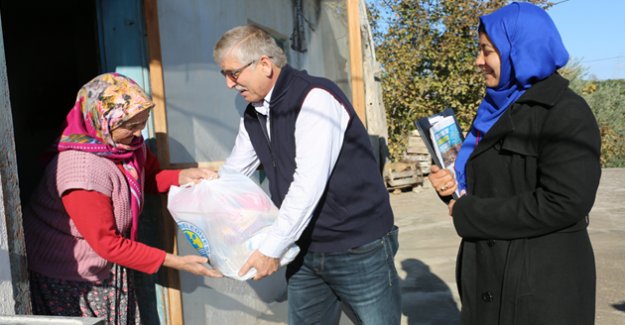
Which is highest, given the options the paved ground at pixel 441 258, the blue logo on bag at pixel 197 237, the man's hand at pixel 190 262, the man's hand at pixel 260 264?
the blue logo on bag at pixel 197 237

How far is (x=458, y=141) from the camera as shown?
1927 millimetres

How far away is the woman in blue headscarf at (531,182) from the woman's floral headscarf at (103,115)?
4.06 feet

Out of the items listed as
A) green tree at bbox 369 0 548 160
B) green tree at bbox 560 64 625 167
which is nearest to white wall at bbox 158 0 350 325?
green tree at bbox 369 0 548 160

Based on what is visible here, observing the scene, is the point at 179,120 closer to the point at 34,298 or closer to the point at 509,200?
the point at 34,298

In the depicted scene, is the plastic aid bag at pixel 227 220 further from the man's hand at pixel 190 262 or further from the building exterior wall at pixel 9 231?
the building exterior wall at pixel 9 231

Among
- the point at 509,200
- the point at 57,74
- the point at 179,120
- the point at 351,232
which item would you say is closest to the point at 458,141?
the point at 509,200

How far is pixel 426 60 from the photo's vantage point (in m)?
10.8

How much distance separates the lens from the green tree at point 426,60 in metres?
10.3

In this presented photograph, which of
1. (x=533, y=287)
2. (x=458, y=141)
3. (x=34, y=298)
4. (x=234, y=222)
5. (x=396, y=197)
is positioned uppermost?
(x=458, y=141)

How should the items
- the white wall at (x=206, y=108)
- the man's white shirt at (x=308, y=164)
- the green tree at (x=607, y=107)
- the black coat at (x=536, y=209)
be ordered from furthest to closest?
the green tree at (x=607, y=107)
the white wall at (x=206, y=108)
the man's white shirt at (x=308, y=164)
the black coat at (x=536, y=209)

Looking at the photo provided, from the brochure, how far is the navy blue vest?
0.87ft

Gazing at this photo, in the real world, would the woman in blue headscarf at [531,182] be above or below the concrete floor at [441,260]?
above

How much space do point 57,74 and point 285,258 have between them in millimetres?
1911

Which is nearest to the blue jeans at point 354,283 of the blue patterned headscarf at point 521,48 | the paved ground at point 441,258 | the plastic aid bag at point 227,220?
the plastic aid bag at point 227,220
